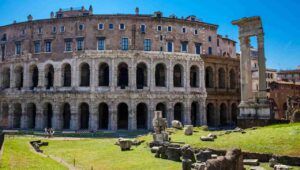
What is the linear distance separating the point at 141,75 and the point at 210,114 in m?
11.1

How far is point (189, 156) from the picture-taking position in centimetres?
1346

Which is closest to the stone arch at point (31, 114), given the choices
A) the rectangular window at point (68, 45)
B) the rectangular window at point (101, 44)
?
the rectangular window at point (68, 45)

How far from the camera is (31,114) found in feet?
138

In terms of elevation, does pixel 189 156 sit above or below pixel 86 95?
below

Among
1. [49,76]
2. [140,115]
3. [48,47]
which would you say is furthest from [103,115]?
[48,47]

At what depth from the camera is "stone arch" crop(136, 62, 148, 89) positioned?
4047cm

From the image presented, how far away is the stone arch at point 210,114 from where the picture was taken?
43537mm

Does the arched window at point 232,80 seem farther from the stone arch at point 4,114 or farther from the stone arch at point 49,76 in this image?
the stone arch at point 4,114

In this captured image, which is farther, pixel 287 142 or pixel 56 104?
pixel 56 104

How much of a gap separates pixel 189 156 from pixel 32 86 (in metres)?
33.3

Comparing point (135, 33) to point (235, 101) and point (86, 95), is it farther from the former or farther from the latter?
point (235, 101)

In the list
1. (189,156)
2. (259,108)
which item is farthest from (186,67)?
(189,156)

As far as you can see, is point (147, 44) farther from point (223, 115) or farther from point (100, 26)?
point (223, 115)

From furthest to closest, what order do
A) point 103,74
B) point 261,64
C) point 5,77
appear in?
1. point 5,77
2. point 103,74
3. point 261,64
